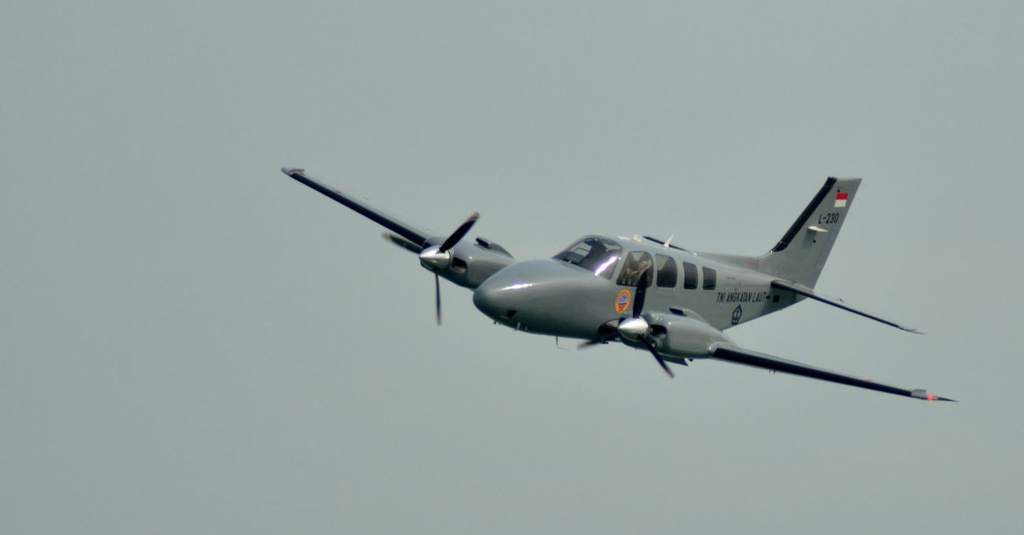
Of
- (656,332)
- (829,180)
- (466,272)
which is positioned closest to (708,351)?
(656,332)

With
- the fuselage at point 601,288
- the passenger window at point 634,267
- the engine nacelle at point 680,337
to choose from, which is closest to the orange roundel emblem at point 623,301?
the fuselage at point 601,288

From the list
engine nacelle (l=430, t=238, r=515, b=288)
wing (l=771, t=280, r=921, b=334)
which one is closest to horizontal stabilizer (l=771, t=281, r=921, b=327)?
wing (l=771, t=280, r=921, b=334)

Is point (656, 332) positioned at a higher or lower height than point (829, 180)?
lower

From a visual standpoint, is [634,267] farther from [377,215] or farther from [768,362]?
[377,215]

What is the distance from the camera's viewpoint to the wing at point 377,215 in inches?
1437

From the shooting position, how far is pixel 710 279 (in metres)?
34.2

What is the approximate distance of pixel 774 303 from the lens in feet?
122

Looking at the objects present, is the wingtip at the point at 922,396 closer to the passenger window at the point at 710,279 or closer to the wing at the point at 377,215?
the passenger window at the point at 710,279

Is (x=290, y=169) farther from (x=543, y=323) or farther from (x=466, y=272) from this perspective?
(x=543, y=323)

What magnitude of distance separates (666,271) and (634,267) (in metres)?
1.10

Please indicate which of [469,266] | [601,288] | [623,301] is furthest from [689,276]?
[469,266]

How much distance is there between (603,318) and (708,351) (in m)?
2.64

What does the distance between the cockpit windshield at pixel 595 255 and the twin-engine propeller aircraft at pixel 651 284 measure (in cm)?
2

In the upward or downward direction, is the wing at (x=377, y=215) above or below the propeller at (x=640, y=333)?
above
